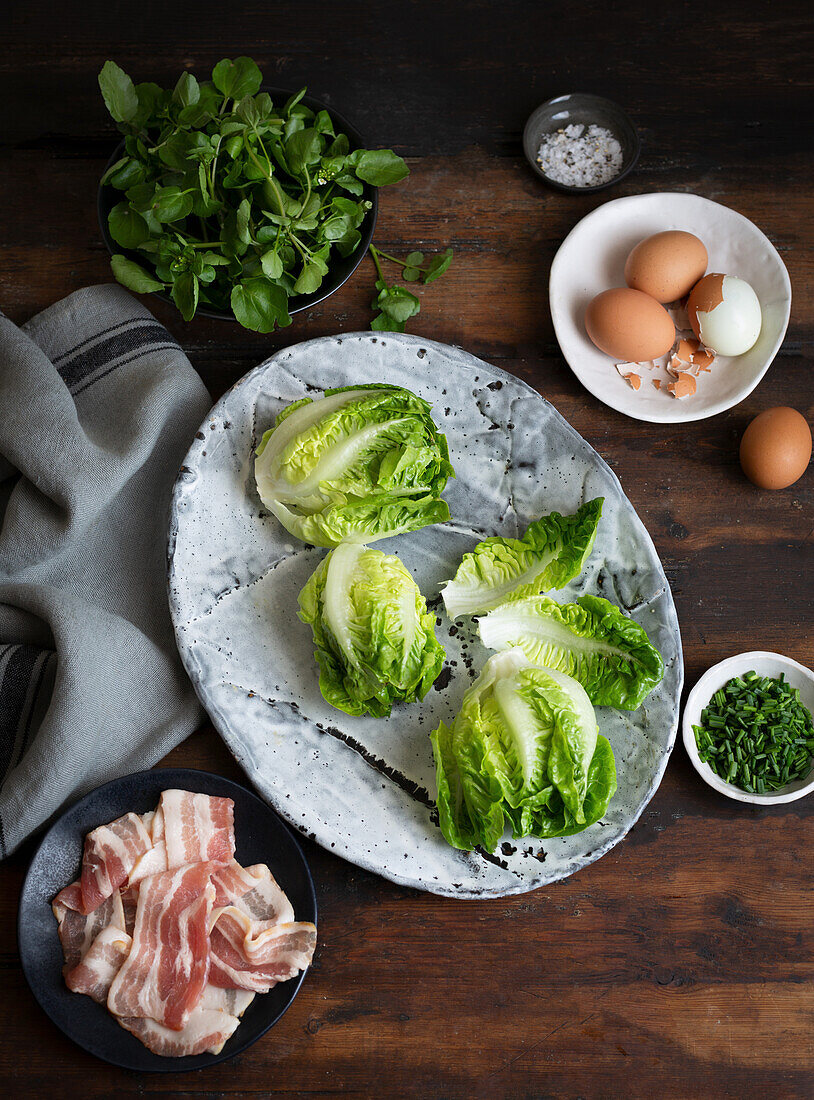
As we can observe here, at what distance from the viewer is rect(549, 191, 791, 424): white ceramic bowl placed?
2.65 meters

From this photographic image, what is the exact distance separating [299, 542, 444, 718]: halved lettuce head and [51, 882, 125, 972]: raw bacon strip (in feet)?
2.78

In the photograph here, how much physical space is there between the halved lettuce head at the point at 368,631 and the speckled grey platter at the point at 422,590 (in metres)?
0.14

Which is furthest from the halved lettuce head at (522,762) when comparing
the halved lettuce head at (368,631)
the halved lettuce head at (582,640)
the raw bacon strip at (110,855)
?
the raw bacon strip at (110,855)

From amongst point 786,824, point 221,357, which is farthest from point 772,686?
point 221,357

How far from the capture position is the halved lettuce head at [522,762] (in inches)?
88.4

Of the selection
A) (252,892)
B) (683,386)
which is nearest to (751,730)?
(683,386)

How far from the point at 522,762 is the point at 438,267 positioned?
1.51 meters

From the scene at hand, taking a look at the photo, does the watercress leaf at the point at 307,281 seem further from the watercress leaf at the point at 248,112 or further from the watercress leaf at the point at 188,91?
the watercress leaf at the point at 188,91

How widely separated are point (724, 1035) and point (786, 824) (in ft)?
2.12

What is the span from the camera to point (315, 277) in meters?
2.31

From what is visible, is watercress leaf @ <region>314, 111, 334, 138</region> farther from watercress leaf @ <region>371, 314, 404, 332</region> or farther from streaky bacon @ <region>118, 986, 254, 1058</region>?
streaky bacon @ <region>118, 986, 254, 1058</region>

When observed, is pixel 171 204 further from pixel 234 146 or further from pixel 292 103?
pixel 292 103

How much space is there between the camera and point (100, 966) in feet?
7.45

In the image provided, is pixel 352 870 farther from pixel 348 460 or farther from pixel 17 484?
pixel 17 484
